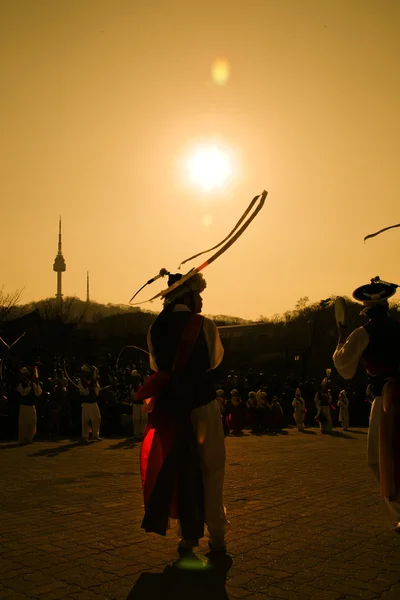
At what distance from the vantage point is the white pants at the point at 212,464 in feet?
15.2

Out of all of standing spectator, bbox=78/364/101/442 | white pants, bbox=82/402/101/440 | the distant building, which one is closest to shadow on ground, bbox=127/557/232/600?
standing spectator, bbox=78/364/101/442

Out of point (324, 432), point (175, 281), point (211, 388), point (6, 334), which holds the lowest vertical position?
point (324, 432)

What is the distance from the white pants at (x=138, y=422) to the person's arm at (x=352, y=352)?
1298cm

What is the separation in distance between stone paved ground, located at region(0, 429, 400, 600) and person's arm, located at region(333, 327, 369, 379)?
1.37 meters

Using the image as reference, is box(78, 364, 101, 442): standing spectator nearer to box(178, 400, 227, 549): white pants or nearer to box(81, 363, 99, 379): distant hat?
box(81, 363, 99, 379): distant hat

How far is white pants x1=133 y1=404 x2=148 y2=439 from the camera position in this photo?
17.6 meters

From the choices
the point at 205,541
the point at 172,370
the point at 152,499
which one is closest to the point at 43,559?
the point at 152,499

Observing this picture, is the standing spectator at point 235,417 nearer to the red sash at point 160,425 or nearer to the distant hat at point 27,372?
the distant hat at point 27,372

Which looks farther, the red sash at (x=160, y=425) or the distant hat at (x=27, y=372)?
the distant hat at (x=27, y=372)

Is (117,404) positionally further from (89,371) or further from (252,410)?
(252,410)

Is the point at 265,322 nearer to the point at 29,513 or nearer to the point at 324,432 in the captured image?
the point at 324,432

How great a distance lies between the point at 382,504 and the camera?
6391mm

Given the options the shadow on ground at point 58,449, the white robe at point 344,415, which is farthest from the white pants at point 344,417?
the shadow on ground at point 58,449

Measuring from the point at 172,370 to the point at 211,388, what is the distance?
0.36m
